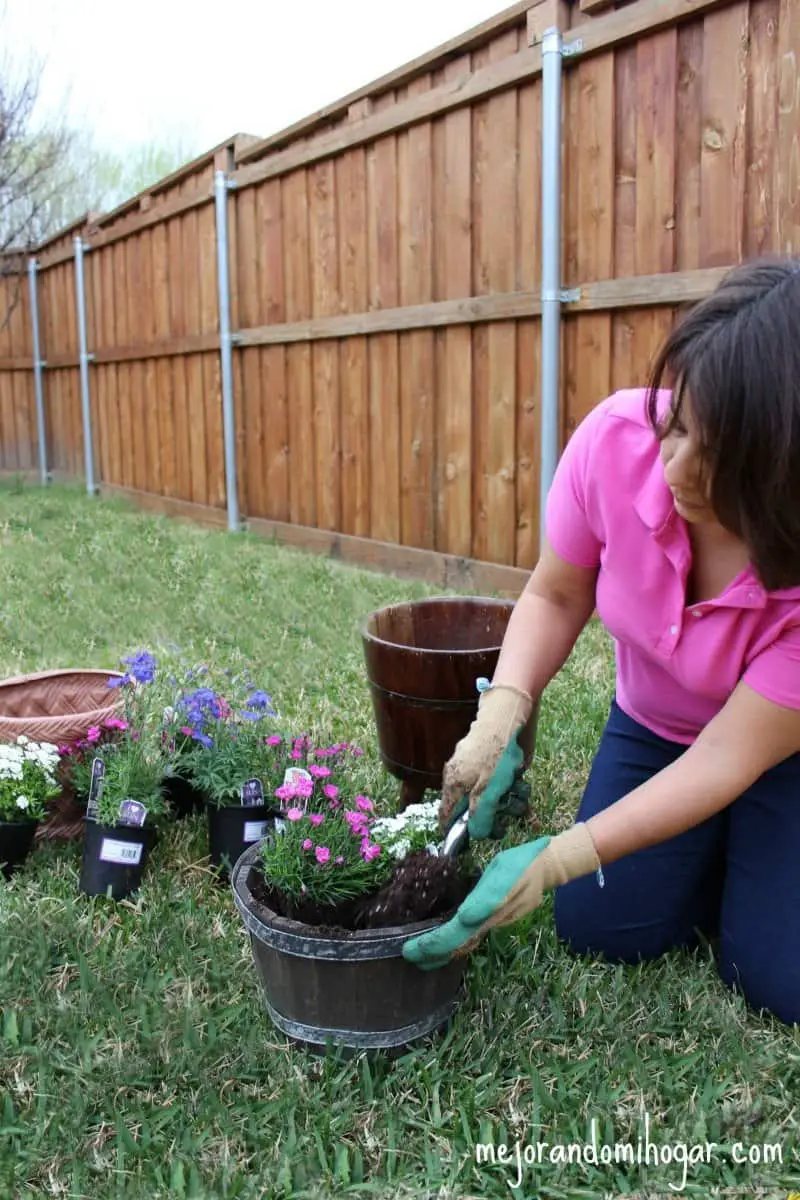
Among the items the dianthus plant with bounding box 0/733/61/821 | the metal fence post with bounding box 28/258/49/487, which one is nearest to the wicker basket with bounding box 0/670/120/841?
the dianthus plant with bounding box 0/733/61/821

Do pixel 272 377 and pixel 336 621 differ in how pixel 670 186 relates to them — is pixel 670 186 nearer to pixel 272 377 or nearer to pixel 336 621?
pixel 336 621

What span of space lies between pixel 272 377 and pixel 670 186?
285 cm

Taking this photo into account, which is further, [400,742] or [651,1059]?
[400,742]

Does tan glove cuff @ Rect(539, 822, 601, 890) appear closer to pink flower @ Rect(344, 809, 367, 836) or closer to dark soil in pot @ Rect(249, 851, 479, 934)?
dark soil in pot @ Rect(249, 851, 479, 934)

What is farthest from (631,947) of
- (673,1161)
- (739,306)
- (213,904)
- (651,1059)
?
(739,306)

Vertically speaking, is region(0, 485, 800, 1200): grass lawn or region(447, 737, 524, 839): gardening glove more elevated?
region(447, 737, 524, 839): gardening glove

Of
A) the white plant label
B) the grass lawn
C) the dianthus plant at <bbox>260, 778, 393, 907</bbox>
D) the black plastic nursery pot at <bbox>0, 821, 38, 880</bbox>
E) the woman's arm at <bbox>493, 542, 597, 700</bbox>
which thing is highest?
the woman's arm at <bbox>493, 542, 597, 700</bbox>

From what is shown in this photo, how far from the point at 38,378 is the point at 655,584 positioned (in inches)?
343

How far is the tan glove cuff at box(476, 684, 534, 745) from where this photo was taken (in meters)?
1.77

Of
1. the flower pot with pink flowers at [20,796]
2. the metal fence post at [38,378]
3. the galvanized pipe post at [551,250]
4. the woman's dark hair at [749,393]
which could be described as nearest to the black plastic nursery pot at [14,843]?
the flower pot with pink flowers at [20,796]

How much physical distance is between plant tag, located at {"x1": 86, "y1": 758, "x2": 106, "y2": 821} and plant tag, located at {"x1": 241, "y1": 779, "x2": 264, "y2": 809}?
0.93ft

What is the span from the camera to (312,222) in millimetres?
5305

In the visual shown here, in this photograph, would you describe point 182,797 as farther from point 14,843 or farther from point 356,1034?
point 356,1034

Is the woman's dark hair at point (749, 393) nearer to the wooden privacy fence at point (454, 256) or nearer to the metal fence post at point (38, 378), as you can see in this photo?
the wooden privacy fence at point (454, 256)
